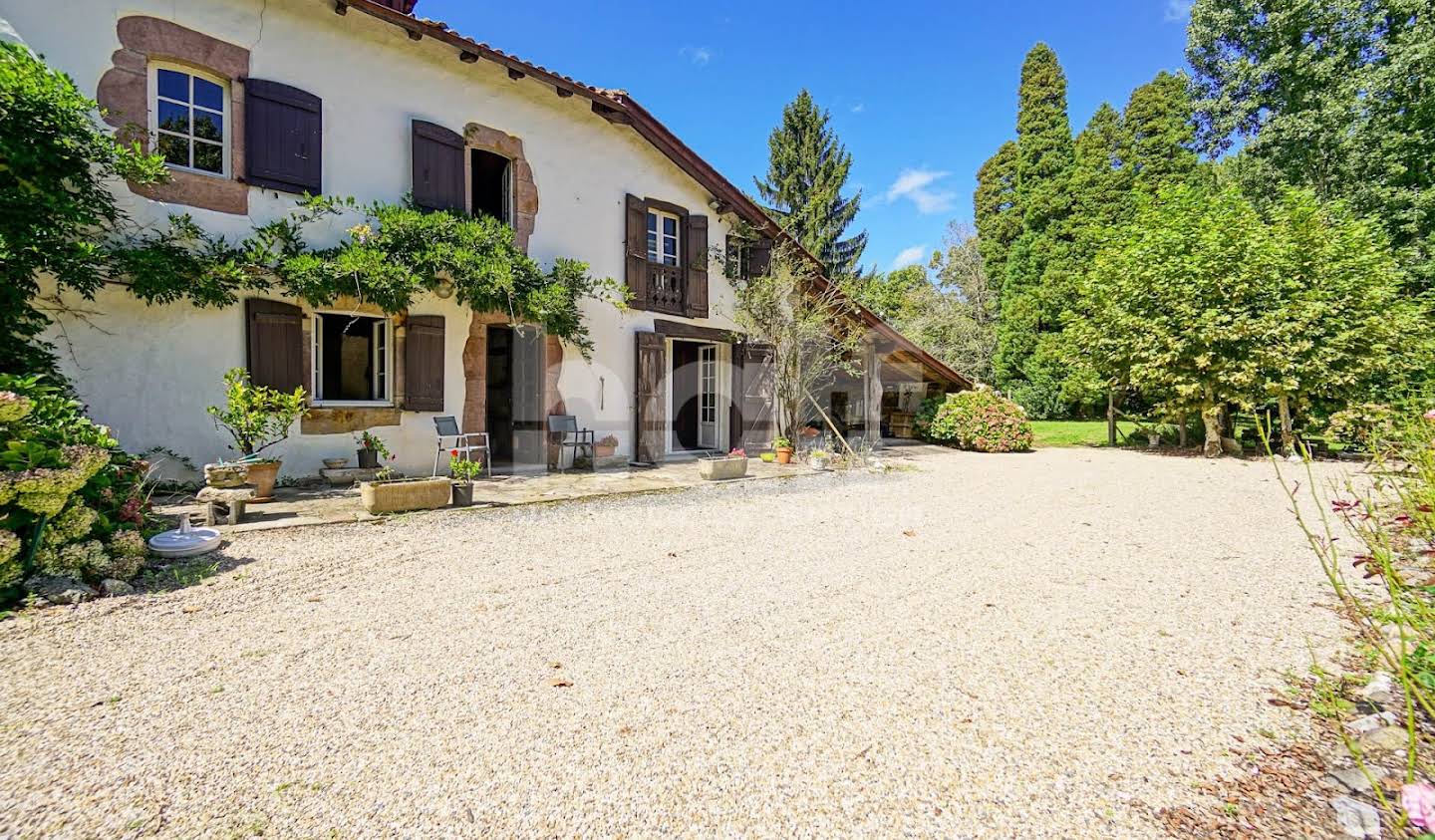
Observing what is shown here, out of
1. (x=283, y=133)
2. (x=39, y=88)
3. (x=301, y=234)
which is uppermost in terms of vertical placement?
(x=283, y=133)

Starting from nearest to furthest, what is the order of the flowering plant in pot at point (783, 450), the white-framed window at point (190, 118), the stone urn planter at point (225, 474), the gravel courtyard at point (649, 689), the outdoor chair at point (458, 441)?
the gravel courtyard at point (649, 689) → the stone urn planter at point (225, 474) → the white-framed window at point (190, 118) → the outdoor chair at point (458, 441) → the flowering plant in pot at point (783, 450)

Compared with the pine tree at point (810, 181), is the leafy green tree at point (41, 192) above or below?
below

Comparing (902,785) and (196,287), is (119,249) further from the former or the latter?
(902,785)

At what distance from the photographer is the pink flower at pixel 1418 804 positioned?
3.12 feet

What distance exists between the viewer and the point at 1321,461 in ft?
34.3

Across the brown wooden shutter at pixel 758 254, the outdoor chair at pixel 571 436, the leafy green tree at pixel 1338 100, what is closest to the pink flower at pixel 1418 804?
the outdoor chair at pixel 571 436

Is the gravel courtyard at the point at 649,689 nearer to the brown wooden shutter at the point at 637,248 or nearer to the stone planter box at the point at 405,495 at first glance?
the stone planter box at the point at 405,495

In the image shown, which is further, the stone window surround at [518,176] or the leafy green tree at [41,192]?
the stone window surround at [518,176]

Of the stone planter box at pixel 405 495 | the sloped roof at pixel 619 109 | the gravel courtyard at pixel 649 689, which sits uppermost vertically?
the sloped roof at pixel 619 109

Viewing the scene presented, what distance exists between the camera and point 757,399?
1172 cm

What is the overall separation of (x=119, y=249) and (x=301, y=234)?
1.61m

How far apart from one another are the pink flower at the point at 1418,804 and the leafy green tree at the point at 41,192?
7.55 metres

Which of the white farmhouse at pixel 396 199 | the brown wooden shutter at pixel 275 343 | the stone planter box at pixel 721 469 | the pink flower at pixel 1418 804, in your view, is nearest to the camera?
the pink flower at pixel 1418 804

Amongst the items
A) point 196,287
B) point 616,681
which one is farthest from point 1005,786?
point 196,287
